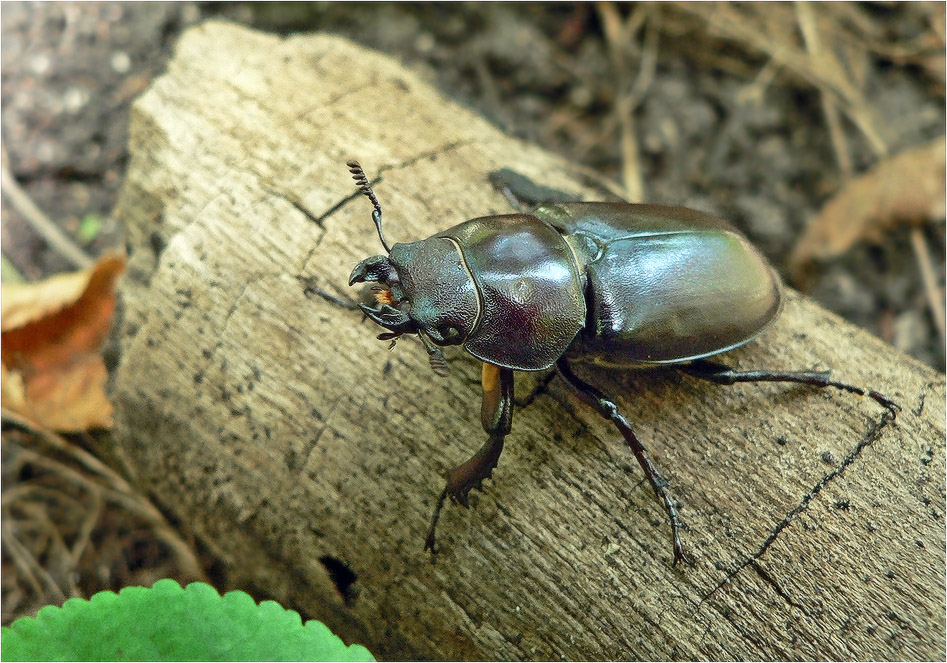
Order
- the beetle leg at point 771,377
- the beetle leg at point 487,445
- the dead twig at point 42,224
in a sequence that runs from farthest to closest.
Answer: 1. the dead twig at point 42,224
2. the beetle leg at point 771,377
3. the beetle leg at point 487,445

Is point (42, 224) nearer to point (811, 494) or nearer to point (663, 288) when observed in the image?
point (663, 288)

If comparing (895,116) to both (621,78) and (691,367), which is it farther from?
(691,367)

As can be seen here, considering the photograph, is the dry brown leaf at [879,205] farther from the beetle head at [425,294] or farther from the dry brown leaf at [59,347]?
the dry brown leaf at [59,347]

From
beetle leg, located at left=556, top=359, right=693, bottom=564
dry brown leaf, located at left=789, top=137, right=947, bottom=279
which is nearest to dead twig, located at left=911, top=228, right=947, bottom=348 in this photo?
dry brown leaf, located at left=789, top=137, right=947, bottom=279

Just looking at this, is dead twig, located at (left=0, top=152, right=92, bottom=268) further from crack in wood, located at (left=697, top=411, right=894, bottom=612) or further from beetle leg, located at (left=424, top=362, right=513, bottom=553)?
crack in wood, located at (left=697, top=411, right=894, bottom=612)

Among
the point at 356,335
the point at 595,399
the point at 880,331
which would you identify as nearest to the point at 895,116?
the point at 880,331

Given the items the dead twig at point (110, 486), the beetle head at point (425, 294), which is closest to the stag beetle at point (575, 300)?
the beetle head at point (425, 294)
